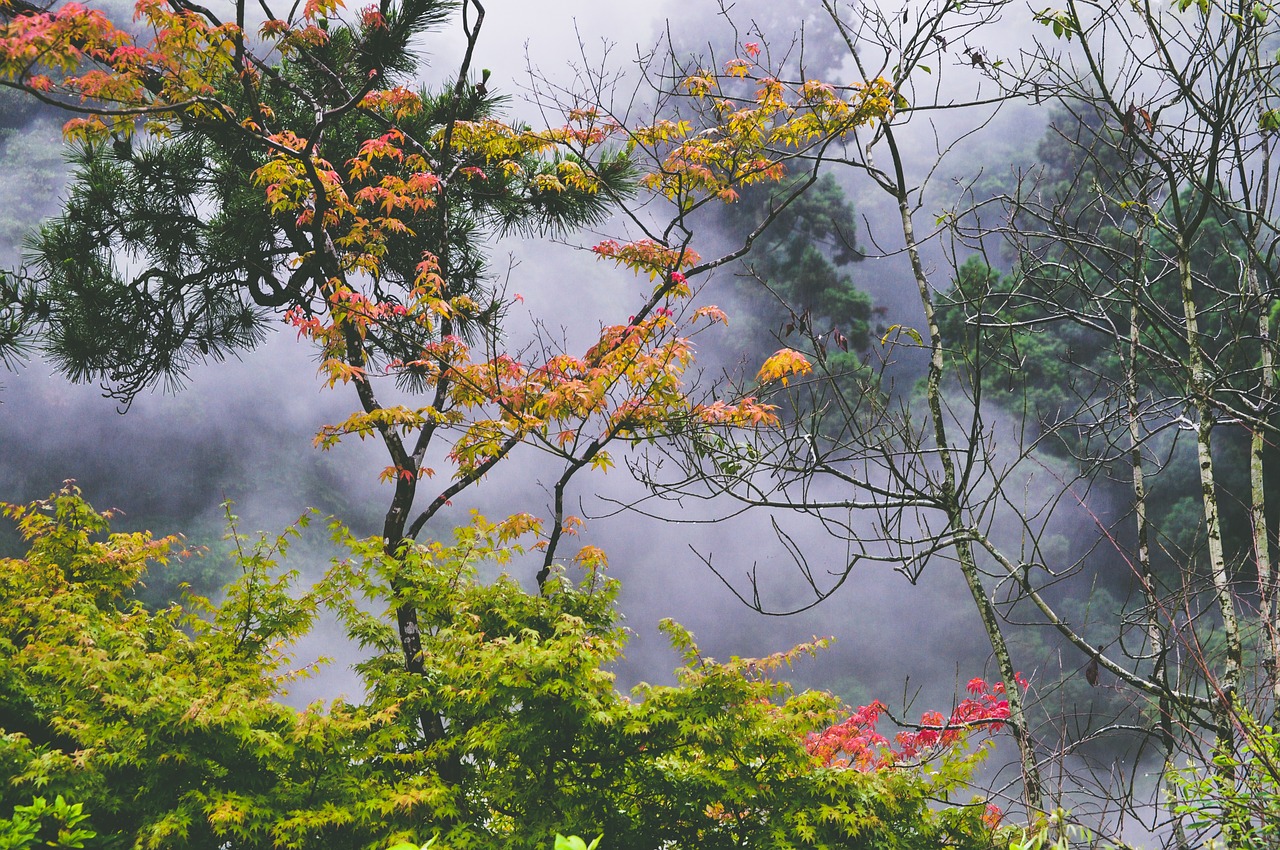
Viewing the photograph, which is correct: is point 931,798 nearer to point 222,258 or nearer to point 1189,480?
point 222,258

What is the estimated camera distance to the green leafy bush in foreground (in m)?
2.78

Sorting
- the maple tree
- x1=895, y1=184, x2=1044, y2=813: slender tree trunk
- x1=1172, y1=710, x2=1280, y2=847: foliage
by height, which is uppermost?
the maple tree

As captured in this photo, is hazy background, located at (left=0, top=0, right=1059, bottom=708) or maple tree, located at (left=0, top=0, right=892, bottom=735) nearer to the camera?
maple tree, located at (left=0, top=0, right=892, bottom=735)

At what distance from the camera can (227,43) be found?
3.47 metres

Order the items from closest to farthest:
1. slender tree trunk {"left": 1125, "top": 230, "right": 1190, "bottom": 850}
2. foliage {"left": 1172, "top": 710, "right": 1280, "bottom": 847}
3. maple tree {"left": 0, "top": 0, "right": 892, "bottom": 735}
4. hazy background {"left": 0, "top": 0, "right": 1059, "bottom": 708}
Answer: foliage {"left": 1172, "top": 710, "right": 1280, "bottom": 847}
slender tree trunk {"left": 1125, "top": 230, "right": 1190, "bottom": 850}
maple tree {"left": 0, "top": 0, "right": 892, "bottom": 735}
hazy background {"left": 0, "top": 0, "right": 1059, "bottom": 708}

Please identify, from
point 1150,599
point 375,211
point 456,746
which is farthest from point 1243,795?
point 375,211

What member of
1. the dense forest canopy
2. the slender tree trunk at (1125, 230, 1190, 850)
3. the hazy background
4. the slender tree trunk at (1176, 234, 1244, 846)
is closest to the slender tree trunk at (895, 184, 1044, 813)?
the dense forest canopy

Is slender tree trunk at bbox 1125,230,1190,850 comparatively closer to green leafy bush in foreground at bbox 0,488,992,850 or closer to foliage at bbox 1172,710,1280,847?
foliage at bbox 1172,710,1280,847

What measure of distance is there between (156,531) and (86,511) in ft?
19.3

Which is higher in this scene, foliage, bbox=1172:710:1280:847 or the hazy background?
the hazy background

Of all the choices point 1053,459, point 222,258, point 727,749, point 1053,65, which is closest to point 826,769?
point 727,749

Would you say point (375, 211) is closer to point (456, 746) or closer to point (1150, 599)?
point (456, 746)

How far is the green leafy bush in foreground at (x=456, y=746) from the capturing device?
2.78m

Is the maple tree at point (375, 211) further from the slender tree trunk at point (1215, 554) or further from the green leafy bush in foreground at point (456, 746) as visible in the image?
the slender tree trunk at point (1215, 554)
